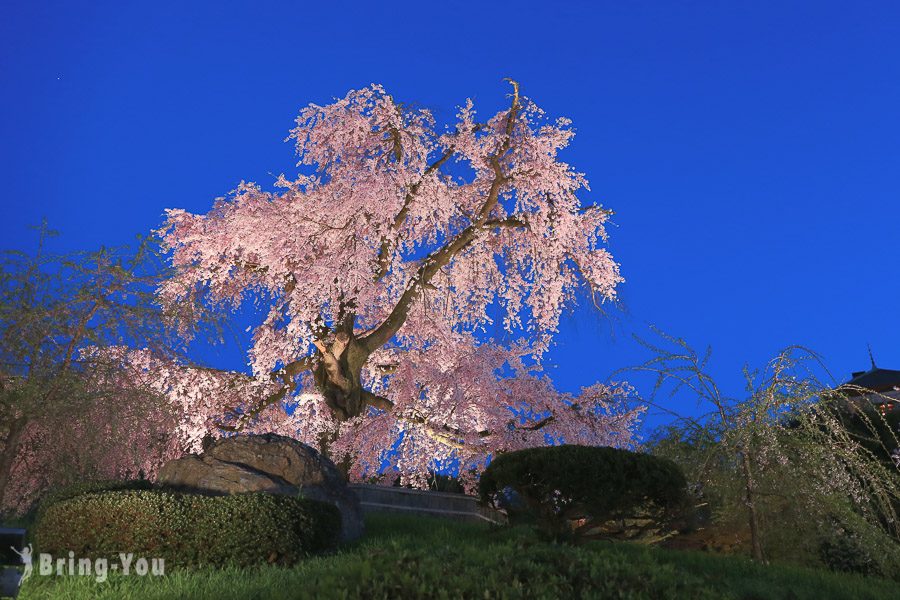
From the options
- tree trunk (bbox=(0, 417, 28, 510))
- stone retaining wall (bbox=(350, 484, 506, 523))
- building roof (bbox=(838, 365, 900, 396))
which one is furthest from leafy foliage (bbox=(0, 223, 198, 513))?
building roof (bbox=(838, 365, 900, 396))

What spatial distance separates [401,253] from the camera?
15781 mm

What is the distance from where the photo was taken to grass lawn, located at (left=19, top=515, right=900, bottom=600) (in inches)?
250

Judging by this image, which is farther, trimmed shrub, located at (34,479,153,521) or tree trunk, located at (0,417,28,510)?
tree trunk, located at (0,417,28,510)

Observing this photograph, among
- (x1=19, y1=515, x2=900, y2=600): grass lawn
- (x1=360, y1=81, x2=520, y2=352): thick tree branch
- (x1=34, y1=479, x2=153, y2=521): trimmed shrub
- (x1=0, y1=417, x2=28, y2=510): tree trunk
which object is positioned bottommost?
(x1=19, y1=515, x2=900, y2=600): grass lawn

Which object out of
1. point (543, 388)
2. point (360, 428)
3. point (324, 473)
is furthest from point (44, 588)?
point (543, 388)

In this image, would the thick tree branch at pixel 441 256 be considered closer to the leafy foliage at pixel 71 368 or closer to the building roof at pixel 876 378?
the leafy foliage at pixel 71 368

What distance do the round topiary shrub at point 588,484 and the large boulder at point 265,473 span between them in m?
2.37

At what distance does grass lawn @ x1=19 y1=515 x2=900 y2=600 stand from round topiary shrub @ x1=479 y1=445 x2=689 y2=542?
1.82 ft

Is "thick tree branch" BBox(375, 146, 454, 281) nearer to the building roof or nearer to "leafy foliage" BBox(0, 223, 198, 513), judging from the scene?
"leafy foliage" BBox(0, 223, 198, 513)

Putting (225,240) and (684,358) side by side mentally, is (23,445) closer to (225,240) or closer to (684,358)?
(225,240)

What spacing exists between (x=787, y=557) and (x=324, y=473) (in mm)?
7697

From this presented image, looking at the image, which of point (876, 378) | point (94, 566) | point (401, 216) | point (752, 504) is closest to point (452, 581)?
point (94, 566)

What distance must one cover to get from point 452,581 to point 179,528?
4.45 metres

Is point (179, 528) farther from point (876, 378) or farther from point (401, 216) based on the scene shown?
point (876, 378)
